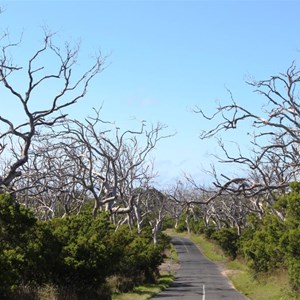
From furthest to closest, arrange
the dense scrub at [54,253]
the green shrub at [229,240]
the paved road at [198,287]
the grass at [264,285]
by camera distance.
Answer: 1. the green shrub at [229,240]
2. the paved road at [198,287]
3. the grass at [264,285]
4. the dense scrub at [54,253]

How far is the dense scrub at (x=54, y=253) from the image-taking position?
47.9ft

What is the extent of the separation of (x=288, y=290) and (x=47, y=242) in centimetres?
1075

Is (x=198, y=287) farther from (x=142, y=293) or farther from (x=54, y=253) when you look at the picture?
(x=54, y=253)

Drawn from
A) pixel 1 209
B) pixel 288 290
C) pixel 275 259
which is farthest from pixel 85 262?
pixel 275 259

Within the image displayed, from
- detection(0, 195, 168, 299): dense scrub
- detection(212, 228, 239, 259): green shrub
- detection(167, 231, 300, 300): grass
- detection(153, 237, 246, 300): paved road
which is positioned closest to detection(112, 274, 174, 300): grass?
detection(153, 237, 246, 300): paved road

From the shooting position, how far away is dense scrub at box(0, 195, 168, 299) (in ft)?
47.9

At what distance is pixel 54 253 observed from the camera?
1862cm

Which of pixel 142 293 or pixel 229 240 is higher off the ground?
pixel 229 240

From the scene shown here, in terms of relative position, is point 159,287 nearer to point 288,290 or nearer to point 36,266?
point 288,290

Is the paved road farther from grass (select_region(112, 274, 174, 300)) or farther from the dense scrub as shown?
the dense scrub

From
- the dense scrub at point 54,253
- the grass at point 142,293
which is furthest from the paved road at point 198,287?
the dense scrub at point 54,253

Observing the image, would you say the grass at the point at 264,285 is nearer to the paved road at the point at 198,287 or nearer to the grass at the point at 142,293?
the paved road at the point at 198,287

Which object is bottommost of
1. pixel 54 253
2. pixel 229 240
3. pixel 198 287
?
pixel 198 287

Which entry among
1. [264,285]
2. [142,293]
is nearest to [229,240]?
[264,285]
